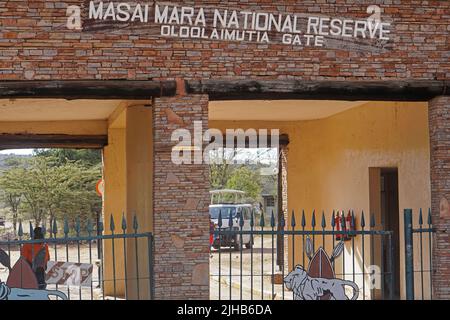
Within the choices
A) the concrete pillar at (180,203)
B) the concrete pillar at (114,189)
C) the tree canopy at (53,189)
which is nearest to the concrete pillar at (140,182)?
the concrete pillar at (180,203)

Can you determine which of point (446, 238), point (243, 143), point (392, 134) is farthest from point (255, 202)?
point (446, 238)

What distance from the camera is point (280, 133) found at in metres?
16.9

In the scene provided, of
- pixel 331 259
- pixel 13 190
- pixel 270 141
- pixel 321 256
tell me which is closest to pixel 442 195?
pixel 331 259

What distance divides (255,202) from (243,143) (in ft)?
78.3

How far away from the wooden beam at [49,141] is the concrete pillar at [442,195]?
8479 millimetres

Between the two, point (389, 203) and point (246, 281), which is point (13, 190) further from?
point (389, 203)

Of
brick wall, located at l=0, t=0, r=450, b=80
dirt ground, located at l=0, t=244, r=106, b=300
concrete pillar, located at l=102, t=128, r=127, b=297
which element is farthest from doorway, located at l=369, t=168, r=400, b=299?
concrete pillar, located at l=102, t=128, r=127, b=297

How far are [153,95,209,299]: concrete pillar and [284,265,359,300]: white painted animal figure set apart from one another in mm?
1051

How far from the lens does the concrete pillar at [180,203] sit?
9352mm

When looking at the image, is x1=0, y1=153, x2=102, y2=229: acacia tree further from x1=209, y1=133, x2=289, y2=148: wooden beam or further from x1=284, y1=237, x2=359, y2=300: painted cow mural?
x1=284, y1=237, x2=359, y2=300: painted cow mural

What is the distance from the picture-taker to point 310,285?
9102 millimetres

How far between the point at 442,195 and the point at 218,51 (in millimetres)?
3367

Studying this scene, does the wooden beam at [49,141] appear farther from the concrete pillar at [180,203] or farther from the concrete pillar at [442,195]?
the concrete pillar at [442,195]

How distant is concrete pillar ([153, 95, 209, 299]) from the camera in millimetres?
9352
